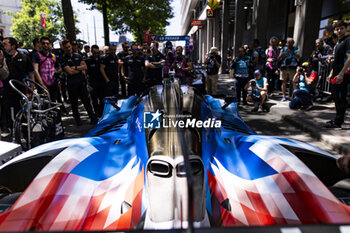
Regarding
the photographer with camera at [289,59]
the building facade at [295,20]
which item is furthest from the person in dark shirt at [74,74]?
the building facade at [295,20]

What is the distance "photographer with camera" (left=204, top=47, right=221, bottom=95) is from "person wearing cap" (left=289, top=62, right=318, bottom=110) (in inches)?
98.7

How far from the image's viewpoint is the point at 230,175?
200cm

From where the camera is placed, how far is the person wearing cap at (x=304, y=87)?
22.6 feet

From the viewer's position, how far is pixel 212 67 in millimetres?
8602

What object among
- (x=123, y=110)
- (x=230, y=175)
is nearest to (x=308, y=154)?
(x=230, y=175)

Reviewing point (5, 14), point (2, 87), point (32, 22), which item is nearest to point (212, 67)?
point (2, 87)

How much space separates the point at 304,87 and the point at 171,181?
6891 mm

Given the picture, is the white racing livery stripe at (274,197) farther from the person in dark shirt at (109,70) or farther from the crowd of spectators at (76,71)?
the person in dark shirt at (109,70)

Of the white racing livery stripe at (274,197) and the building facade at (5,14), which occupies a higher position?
the building facade at (5,14)

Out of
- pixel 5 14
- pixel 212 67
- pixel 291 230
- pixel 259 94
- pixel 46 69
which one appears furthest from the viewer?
pixel 5 14

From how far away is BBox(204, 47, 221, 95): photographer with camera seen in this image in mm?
8492

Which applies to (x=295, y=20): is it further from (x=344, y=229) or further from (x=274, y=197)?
(x=344, y=229)

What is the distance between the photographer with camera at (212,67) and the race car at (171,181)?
6502 millimetres

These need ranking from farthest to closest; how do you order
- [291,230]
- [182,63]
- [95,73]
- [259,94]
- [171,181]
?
[182,63], [259,94], [95,73], [171,181], [291,230]
